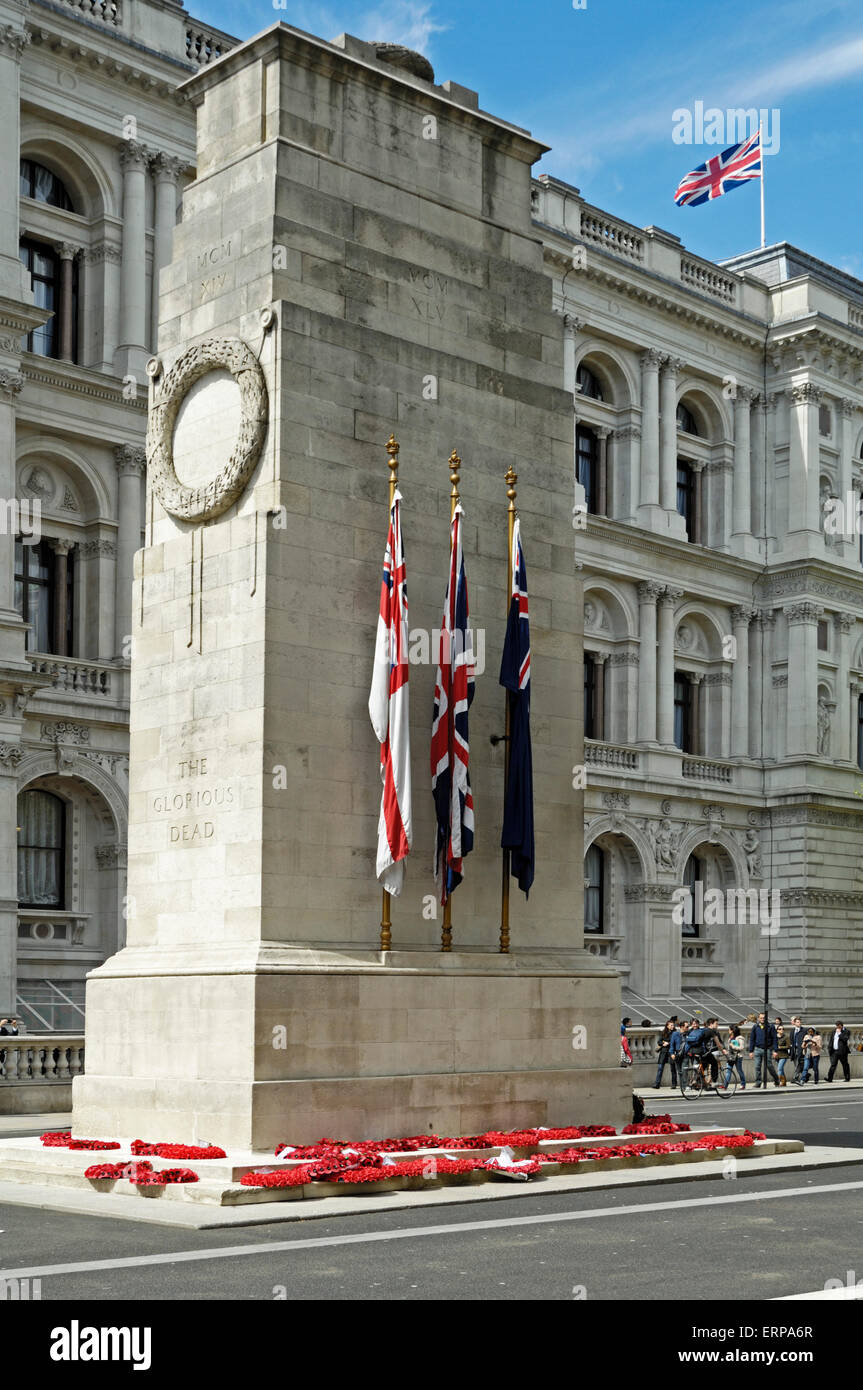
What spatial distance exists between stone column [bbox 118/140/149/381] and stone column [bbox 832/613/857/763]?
97.0ft

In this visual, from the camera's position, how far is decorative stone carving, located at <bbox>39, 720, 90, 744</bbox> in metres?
41.5

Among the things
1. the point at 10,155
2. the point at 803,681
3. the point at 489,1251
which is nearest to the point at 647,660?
the point at 803,681

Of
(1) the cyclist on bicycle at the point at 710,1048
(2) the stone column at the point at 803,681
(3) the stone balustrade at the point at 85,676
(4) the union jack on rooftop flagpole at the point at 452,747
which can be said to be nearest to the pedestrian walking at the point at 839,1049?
(1) the cyclist on bicycle at the point at 710,1048

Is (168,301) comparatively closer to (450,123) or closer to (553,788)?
(450,123)

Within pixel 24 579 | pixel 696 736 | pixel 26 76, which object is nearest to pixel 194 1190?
pixel 24 579

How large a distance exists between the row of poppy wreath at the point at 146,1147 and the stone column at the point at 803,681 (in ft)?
148

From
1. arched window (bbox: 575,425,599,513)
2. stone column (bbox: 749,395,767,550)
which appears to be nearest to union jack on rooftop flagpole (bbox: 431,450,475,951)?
arched window (bbox: 575,425,599,513)

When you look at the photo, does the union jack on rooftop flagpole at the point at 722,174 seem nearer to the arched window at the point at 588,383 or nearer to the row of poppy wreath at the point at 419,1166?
the arched window at the point at 588,383

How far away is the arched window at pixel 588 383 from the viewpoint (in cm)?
6009

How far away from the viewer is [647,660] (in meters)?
59.5

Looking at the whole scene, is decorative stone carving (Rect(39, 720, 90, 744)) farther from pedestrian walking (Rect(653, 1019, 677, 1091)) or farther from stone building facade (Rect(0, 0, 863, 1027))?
pedestrian walking (Rect(653, 1019, 677, 1091))

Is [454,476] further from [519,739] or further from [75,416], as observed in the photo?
[75,416]

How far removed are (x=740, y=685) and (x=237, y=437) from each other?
146ft

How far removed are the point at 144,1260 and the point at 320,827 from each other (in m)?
7.16
